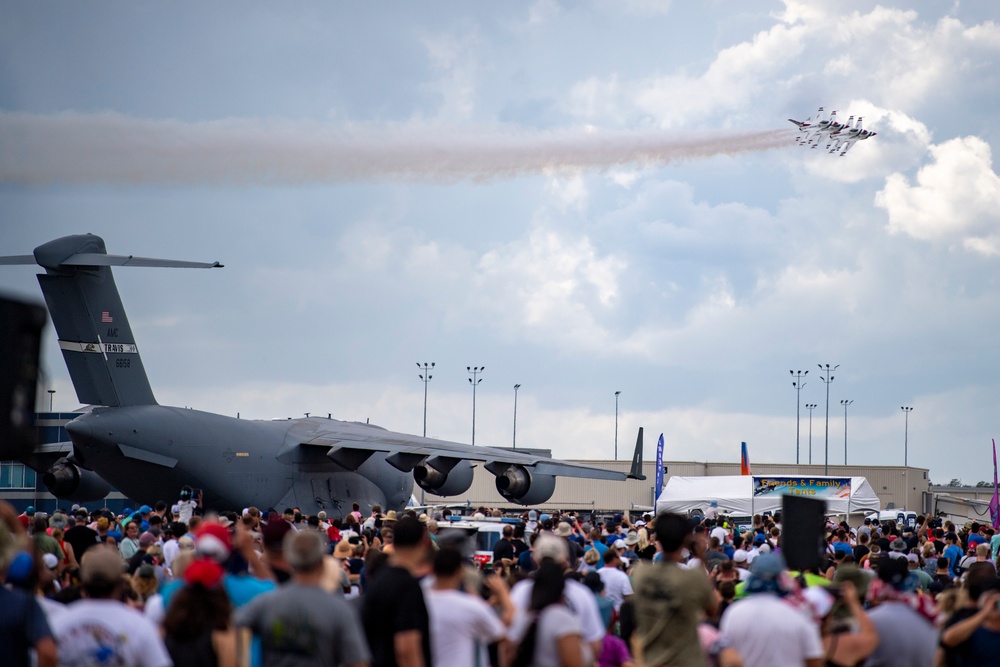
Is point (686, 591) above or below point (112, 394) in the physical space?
below

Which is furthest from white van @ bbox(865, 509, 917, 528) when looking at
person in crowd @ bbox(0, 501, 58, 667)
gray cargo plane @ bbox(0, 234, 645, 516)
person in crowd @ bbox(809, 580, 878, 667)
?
person in crowd @ bbox(0, 501, 58, 667)

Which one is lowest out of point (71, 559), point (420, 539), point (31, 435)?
point (71, 559)

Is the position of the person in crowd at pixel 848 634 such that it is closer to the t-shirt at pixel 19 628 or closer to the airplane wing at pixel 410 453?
the t-shirt at pixel 19 628

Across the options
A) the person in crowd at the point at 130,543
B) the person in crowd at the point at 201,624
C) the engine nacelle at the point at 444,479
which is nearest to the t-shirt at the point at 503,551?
the person in crowd at the point at 130,543

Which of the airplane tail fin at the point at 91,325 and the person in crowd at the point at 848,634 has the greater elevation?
the airplane tail fin at the point at 91,325

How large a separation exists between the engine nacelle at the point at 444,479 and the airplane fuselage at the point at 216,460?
2537 millimetres

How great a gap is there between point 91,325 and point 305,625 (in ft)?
67.7

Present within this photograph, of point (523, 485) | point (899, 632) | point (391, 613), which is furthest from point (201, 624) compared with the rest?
point (523, 485)

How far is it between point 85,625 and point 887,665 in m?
4.15

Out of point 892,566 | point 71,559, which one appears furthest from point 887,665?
point 71,559

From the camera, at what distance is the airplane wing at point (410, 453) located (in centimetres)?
2616

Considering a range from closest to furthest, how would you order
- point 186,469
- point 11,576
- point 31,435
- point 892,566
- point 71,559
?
point 11,576 < point 31,435 < point 892,566 < point 71,559 < point 186,469

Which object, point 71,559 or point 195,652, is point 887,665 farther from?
point 71,559

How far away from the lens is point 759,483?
3778 cm
